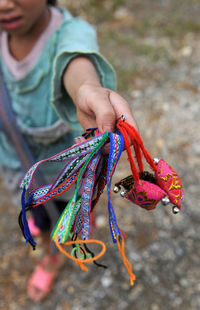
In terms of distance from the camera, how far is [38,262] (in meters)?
1.76

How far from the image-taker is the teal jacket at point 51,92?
38.2 inches

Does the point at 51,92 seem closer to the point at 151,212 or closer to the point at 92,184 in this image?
the point at 92,184

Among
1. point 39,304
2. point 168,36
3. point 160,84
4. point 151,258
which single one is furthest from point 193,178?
point 168,36

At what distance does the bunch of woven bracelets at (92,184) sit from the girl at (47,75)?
11 centimetres

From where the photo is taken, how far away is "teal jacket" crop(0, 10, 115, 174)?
0.97 m

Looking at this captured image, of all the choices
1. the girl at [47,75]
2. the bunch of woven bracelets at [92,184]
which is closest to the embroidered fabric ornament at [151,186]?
the bunch of woven bracelets at [92,184]

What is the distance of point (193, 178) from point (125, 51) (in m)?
1.39

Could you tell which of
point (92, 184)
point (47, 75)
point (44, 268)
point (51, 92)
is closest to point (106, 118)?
point (92, 184)

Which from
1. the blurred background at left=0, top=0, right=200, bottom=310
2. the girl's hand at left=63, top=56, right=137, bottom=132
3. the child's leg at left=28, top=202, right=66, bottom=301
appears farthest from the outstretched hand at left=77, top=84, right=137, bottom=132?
the blurred background at left=0, top=0, right=200, bottom=310

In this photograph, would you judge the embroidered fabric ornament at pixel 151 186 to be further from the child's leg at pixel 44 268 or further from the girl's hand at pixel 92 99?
the child's leg at pixel 44 268

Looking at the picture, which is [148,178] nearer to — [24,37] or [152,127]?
[24,37]

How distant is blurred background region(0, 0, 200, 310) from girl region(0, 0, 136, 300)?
1.37 ft

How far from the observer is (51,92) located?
0.98m

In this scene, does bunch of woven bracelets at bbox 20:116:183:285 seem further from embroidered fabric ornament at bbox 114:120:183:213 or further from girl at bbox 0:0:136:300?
girl at bbox 0:0:136:300
